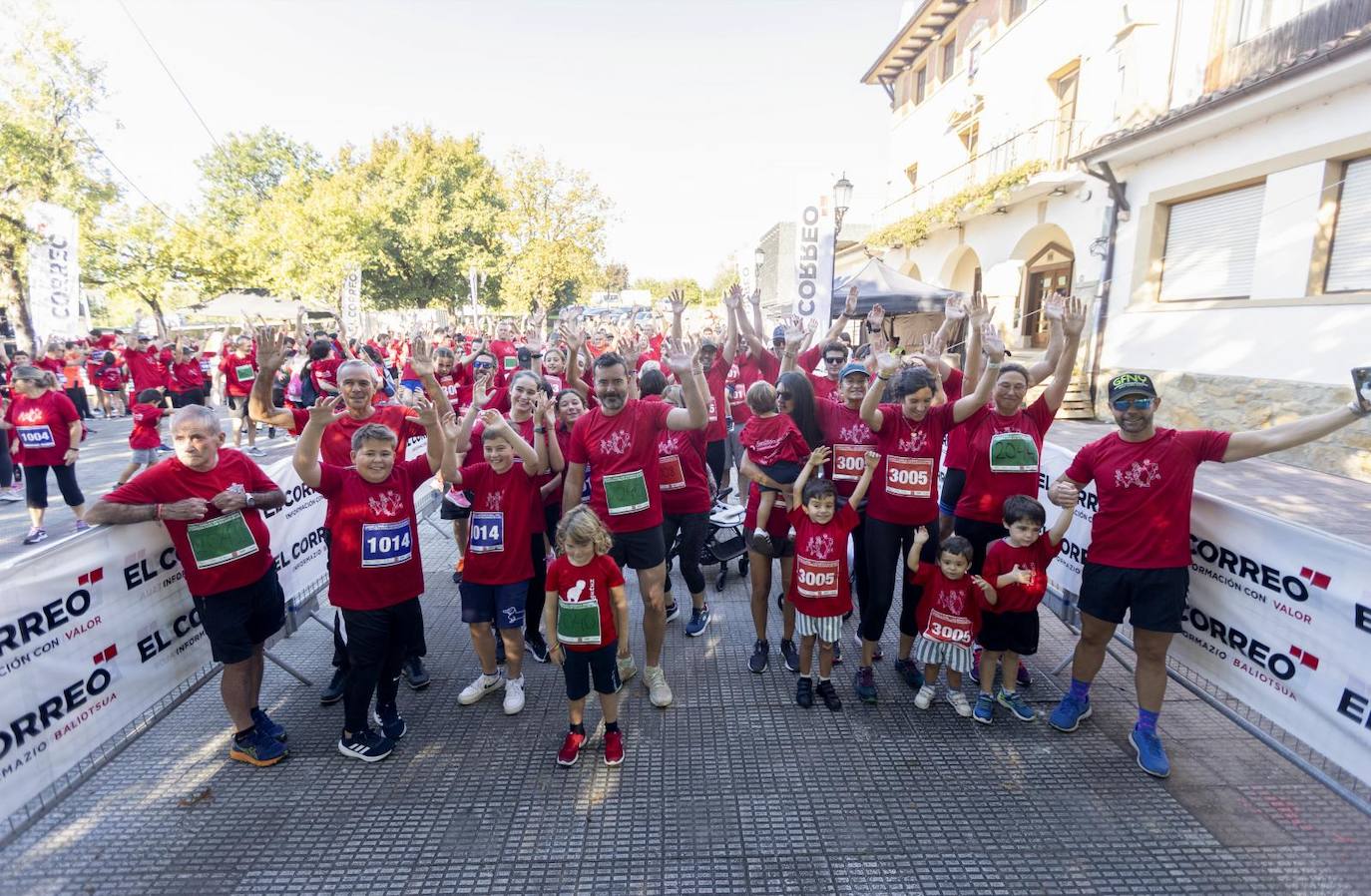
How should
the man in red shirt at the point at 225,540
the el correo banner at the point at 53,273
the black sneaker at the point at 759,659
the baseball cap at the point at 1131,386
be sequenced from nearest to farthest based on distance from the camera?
the man in red shirt at the point at 225,540 < the baseball cap at the point at 1131,386 < the black sneaker at the point at 759,659 < the el correo banner at the point at 53,273

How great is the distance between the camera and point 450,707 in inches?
154

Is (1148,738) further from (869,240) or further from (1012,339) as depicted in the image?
(869,240)

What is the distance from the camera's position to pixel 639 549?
3941mm

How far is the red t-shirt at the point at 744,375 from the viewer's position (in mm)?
6699

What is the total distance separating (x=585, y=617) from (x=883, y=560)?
5.98ft

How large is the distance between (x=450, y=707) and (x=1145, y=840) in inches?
140

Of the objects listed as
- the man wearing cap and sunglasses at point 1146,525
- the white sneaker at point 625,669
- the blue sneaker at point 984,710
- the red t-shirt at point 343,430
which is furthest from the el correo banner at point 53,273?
the man wearing cap and sunglasses at point 1146,525

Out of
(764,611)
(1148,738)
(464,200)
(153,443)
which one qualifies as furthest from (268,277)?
(1148,738)

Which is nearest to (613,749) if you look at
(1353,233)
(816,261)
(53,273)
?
(816,261)

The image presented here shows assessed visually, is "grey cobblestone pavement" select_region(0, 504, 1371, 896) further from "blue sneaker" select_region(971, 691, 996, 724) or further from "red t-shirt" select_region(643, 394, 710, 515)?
"red t-shirt" select_region(643, 394, 710, 515)

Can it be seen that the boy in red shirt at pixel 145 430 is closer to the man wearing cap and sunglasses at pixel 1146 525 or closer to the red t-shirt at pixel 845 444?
the red t-shirt at pixel 845 444

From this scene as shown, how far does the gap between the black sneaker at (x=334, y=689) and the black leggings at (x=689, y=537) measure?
213 centimetres

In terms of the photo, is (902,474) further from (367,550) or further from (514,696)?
(367,550)

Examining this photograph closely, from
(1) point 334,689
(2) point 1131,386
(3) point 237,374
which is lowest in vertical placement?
(1) point 334,689
